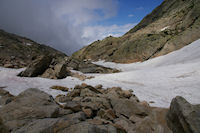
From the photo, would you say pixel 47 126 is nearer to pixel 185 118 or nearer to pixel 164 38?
pixel 185 118

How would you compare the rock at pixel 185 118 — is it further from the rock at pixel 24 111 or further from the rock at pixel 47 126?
the rock at pixel 24 111

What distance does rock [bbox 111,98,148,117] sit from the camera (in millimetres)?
6971

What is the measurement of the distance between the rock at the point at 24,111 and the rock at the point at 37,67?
44.1 feet

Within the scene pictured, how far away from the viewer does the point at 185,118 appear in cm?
418

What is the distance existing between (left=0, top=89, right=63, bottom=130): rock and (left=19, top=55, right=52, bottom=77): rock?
Answer: 13.4 meters

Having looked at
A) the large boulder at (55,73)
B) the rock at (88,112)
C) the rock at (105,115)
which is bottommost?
the rock at (105,115)

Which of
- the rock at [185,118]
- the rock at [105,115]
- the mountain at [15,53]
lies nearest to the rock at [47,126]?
the rock at [105,115]

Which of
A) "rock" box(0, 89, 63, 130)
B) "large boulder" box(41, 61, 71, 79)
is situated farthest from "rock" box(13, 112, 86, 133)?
"large boulder" box(41, 61, 71, 79)

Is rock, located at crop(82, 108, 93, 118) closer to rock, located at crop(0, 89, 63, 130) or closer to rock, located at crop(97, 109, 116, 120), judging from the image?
rock, located at crop(97, 109, 116, 120)

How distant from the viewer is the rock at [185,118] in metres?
3.86

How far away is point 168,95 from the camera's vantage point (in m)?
11.8

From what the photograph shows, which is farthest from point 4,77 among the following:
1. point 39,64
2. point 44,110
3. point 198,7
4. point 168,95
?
point 198,7

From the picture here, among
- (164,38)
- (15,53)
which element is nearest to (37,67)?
(15,53)

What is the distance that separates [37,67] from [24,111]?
1583 cm
